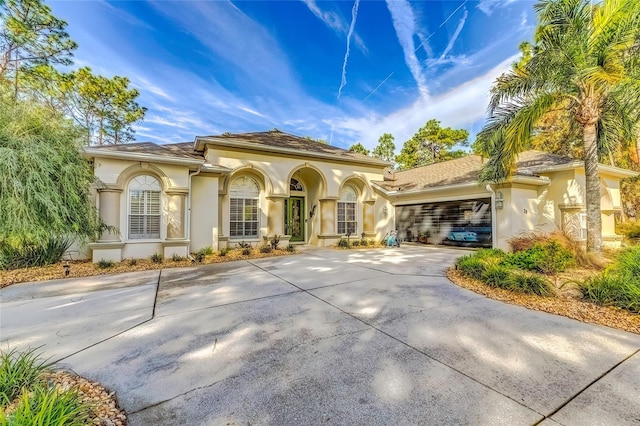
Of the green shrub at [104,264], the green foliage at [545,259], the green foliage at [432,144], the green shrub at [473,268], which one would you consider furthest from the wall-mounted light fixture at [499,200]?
the green foliage at [432,144]

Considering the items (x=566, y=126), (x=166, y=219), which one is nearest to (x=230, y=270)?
(x=166, y=219)

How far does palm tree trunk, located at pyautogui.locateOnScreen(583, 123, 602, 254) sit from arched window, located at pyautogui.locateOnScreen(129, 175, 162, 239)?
14.1 metres

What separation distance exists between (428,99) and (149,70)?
1729cm

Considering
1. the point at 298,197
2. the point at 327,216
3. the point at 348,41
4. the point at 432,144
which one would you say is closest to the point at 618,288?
the point at 327,216

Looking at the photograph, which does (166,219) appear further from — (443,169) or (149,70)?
(443,169)

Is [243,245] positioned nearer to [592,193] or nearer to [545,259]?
[545,259]

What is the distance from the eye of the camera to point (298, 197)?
15.4 meters

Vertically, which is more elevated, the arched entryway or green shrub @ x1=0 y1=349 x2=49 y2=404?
the arched entryway

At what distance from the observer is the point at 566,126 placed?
19375 millimetres

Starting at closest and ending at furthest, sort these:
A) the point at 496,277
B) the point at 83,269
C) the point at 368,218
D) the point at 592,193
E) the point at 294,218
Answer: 1. the point at 496,277
2. the point at 592,193
3. the point at 83,269
4. the point at 294,218
5. the point at 368,218

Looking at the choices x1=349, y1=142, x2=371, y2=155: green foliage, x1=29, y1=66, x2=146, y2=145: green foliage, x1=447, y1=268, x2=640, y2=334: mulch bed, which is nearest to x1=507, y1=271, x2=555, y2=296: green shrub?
x1=447, y1=268, x2=640, y2=334: mulch bed

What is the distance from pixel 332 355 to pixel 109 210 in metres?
9.69

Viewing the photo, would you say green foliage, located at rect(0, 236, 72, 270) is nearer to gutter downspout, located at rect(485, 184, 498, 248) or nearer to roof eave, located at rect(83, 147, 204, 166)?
roof eave, located at rect(83, 147, 204, 166)

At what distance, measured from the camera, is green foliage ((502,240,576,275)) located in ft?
22.7
